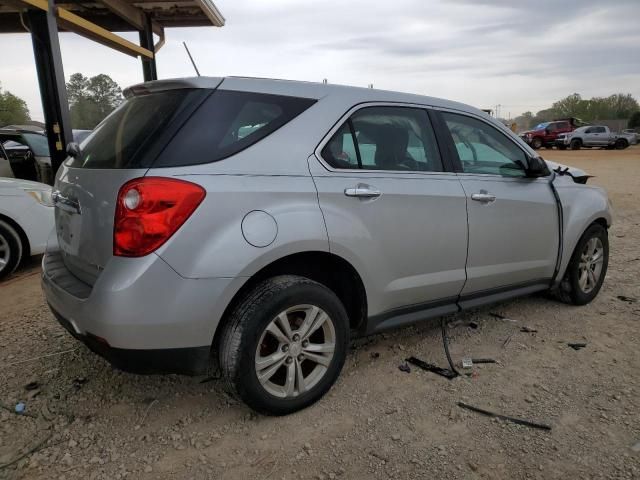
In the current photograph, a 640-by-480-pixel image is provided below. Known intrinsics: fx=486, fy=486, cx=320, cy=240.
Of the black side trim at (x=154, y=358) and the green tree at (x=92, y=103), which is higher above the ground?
the green tree at (x=92, y=103)

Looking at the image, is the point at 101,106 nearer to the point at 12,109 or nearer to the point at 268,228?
the point at 268,228

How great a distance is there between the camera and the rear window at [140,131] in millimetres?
2197

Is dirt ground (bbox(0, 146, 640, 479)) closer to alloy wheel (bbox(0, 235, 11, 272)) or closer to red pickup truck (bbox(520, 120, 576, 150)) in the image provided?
alloy wheel (bbox(0, 235, 11, 272))

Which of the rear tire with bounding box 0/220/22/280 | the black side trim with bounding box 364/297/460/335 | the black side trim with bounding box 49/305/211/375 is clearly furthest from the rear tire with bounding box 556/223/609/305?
the rear tire with bounding box 0/220/22/280

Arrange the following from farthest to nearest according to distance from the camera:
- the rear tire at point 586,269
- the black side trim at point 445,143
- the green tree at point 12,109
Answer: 1. the green tree at point 12,109
2. the rear tire at point 586,269
3. the black side trim at point 445,143

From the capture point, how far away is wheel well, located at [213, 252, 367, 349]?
7.82ft

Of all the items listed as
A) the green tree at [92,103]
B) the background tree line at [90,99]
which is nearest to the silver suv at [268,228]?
the background tree line at [90,99]

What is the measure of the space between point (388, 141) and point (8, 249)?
162 inches

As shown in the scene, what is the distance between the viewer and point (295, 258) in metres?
2.49

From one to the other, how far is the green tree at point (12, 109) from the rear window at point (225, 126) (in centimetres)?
6750

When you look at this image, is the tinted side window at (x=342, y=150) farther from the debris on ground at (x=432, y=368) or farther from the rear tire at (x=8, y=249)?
the rear tire at (x=8, y=249)

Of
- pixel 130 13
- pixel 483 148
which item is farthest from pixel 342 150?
pixel 130 13

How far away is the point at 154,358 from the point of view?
6.98 ft

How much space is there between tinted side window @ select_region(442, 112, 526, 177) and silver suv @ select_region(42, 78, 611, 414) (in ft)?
0.07
